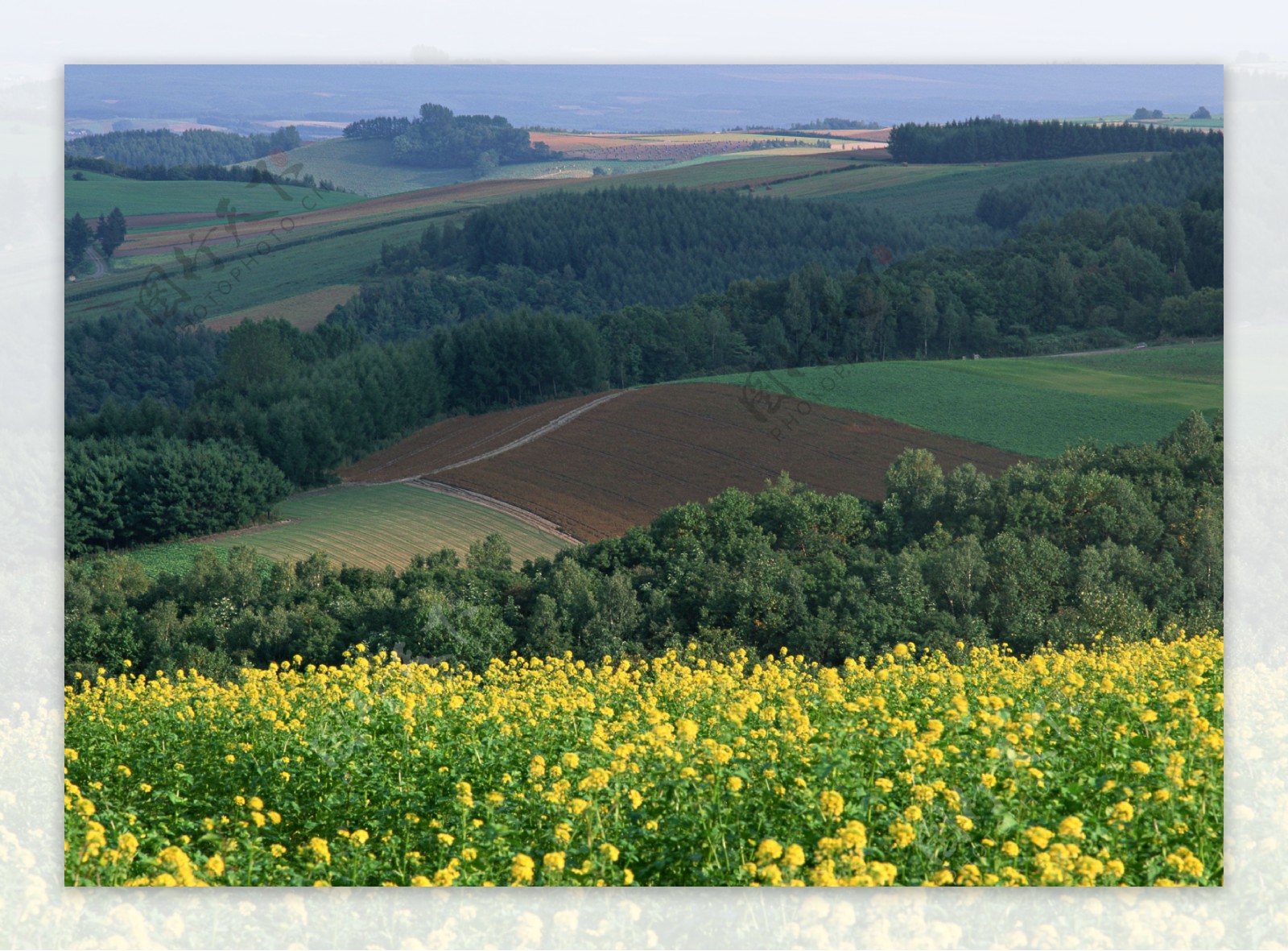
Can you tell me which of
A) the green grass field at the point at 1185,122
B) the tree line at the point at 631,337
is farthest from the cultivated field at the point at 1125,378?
the green grass field at the point at 1185,122

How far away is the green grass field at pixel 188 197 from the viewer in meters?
9.08

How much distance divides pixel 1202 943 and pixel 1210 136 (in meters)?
5.10

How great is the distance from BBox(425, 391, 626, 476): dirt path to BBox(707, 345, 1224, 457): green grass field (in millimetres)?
1163

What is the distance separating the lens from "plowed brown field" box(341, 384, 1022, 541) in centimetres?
945

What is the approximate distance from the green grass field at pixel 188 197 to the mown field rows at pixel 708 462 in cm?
230

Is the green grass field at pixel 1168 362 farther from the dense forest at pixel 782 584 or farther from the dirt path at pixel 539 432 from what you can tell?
the dirt path at pixel 539 432

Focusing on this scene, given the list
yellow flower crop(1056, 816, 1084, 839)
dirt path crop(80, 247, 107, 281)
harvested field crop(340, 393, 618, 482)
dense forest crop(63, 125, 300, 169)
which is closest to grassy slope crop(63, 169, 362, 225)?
dense forest crop(63, 125, 300, 169)

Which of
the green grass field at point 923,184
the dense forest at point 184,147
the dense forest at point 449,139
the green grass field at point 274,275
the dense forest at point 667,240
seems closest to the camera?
the dense forest at point 184,147

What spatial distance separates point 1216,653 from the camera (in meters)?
7.04

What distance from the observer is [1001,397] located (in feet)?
32.8

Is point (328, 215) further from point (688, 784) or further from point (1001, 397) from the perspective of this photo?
point (688, 784)

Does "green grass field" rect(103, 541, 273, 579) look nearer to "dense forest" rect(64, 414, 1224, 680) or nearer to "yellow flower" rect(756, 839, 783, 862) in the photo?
"dense forest" rect(64, 414, 1224, 680)

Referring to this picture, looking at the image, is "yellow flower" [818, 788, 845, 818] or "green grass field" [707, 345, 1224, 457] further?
"green grass field" [707, 345, 1224, 457]

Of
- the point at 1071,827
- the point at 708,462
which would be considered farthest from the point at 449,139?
the point at 1071,827
